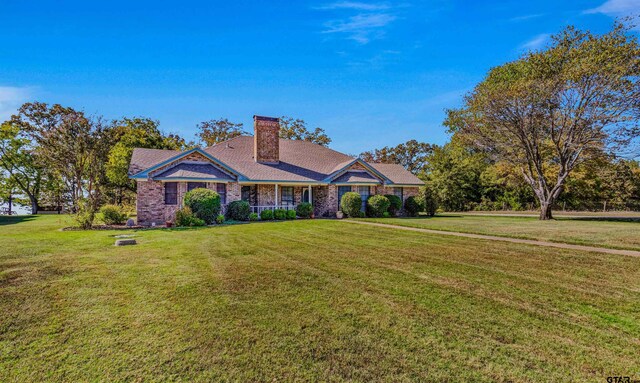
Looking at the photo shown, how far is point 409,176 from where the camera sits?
1027 inches

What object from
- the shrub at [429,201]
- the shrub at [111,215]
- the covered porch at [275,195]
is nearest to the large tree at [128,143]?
the shrub at [111,215]

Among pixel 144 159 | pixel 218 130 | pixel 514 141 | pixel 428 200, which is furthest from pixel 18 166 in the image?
pixel 514 141

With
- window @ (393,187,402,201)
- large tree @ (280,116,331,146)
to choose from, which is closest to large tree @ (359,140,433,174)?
large tree @ (280,116,331,146)

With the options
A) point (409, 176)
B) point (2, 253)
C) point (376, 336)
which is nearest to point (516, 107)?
point (409, 176)

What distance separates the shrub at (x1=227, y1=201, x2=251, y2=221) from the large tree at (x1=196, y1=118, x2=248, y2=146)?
21630 millimetres

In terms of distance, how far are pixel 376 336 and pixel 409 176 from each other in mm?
23377

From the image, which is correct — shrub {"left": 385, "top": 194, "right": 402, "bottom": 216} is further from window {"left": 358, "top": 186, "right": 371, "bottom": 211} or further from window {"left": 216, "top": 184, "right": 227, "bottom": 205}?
window {"left": 216, "top": 184, "right": 227, "bottom": 205}

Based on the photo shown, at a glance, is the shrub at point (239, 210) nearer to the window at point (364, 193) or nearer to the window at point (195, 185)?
the window at point (195, 185)

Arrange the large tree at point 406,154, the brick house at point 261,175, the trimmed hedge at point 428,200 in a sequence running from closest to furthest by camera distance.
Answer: the brick house at point 261,175 < the trimmed hedge at point 428,200 < the large tree at point 406,154

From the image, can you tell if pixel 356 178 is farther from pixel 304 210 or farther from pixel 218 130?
pixel 218 130

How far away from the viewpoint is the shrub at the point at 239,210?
18516 millimetres

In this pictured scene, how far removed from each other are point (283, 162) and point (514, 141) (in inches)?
616

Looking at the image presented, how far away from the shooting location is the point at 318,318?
165 inches

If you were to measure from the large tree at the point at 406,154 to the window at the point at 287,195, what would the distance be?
91.7ft
